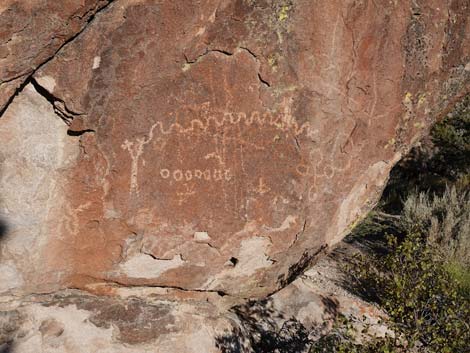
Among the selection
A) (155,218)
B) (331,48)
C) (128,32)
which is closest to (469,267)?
(331,48)

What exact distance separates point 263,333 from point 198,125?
1503 millimetres

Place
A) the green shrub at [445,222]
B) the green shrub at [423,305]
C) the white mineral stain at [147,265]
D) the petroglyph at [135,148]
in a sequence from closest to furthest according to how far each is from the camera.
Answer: the petroglyph at [135,148] < the white mineral stain at [147,265] < the green shrub at [423,305] < the green shrub at [445,222]

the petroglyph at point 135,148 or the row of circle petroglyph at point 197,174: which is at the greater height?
the petroglyph at point 135,148

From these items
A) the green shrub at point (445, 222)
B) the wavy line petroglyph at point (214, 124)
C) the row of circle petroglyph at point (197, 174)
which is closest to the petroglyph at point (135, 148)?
the wavy line petroglyph at point (214, 124)

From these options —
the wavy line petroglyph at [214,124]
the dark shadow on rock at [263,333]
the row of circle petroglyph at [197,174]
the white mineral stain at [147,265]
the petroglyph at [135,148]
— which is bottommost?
the dark shadow on rock at [263,333]

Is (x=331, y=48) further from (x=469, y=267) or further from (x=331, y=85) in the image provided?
(x=469, y=267)

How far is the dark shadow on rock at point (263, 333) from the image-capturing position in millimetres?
3029

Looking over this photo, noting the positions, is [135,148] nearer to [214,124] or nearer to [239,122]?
[214,124]

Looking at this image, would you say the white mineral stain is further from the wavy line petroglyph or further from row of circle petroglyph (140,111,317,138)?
row of circle petroglyph (140,111,317,138)

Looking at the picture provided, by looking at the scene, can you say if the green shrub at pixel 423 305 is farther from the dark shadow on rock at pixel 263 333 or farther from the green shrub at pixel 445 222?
the green shrub at pixel 445 222

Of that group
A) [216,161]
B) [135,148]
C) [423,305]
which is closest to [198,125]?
[216,161]

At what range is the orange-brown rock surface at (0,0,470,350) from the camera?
2.34 m

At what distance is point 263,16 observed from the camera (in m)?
2.45

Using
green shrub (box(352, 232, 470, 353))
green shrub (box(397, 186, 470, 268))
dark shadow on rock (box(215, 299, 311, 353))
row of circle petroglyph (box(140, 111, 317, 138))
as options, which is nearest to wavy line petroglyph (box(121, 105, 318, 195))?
row of circle petroglyph (box(140, 111, 317, 138))
